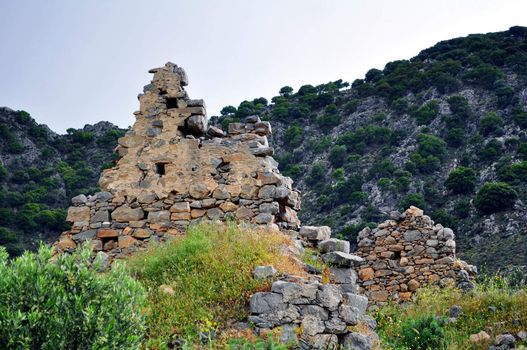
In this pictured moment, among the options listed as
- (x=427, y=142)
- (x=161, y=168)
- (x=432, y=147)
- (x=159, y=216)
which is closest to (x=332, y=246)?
(x=159, y=216)

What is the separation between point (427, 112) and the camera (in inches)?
1630

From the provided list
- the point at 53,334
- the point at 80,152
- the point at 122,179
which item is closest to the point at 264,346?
the point at 53,334

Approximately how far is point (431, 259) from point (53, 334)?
10014mm

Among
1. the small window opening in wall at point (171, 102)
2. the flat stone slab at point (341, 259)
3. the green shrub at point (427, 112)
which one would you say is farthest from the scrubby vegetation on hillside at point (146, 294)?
the green shrub at point (427, 112)

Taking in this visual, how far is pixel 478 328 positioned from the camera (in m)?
8.65

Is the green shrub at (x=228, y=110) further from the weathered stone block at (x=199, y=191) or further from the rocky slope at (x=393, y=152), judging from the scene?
the weathered stone block at (x=199, y=191)

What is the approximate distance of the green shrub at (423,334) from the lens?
26.9ft

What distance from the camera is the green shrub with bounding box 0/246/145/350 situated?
477 cm

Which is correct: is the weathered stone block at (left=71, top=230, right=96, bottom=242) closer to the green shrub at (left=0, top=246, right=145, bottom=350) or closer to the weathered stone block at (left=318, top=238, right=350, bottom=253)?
the weathered stone block at (left=318, top=238, right=350, bottom=253)

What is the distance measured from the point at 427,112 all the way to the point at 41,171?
2699cm

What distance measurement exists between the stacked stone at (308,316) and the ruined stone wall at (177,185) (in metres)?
3.07

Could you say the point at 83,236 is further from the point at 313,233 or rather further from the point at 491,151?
the point at 491,151

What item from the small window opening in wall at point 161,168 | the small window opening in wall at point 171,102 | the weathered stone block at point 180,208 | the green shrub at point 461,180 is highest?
the small window opening in wall at point 171,102

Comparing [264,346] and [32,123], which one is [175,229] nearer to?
[264,346]
